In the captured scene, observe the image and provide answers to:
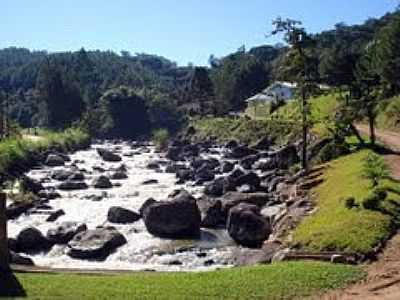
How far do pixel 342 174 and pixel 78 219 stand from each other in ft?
59.4

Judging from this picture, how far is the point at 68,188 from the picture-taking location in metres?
61.1

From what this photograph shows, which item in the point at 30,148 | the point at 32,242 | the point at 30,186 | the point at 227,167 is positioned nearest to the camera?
the point at 32,242

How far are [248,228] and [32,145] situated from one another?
58.5 m

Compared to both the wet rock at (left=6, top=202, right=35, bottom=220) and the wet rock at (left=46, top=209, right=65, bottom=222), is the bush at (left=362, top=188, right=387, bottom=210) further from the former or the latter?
the wet rock at (left=6, top=202, right=35, bottom=220)

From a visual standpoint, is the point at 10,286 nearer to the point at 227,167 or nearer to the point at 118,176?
the point at 118,176

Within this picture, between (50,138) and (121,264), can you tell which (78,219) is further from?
(50,138)

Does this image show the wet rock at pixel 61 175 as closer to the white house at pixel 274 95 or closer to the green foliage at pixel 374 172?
the green foliage at pixel 374 172

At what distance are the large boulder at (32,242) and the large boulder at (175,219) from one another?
6177mm

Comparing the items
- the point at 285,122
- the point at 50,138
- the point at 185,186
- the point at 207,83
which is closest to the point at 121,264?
the point at 185,186

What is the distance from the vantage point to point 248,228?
122 feet

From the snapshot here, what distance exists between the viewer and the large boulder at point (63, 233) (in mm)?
39156

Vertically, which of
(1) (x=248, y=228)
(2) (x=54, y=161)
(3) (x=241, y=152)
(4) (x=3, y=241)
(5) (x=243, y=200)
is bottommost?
(1) (x=248, y=228)

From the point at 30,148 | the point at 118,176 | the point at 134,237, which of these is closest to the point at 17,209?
the point at 134,237

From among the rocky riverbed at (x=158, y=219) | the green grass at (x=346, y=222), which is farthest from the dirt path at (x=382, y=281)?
the rocky riverbed at (x=158, y=219)
